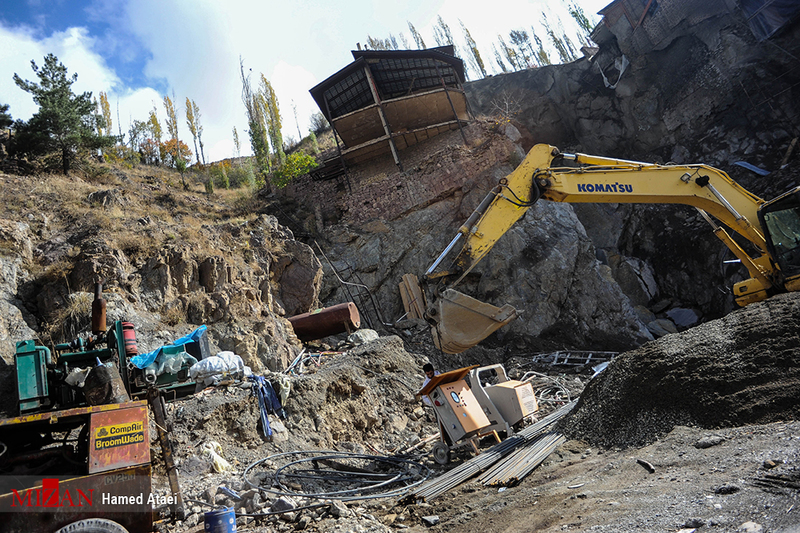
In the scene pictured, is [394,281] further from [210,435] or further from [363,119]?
[210,435]

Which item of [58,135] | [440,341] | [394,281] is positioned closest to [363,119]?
[394,281]

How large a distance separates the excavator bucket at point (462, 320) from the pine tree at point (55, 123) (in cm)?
1644

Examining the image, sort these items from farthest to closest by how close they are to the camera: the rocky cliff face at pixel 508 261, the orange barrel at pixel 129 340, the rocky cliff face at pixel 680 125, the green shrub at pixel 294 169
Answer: the green shrub at pixel 294 169 < the rocky cliff face at pixel 680 125 < the rocky cliff face at pixel 508 261 < the orange barrel at pixel 129 340

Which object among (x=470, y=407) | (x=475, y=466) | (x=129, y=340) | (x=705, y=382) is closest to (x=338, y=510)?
(x=475, y=466)

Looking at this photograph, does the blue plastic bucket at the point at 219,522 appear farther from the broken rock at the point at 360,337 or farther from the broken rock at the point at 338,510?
the broken rock at the point at 360,337

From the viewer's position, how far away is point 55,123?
1664 cm

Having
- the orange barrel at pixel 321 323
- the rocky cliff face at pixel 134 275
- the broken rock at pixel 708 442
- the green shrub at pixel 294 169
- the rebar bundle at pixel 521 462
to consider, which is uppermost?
the green shrub at pixel 294 169

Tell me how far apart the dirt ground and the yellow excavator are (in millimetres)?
1953

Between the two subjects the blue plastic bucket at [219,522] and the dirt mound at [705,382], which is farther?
the dirt mound at [705,382]

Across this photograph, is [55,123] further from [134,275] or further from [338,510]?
[338,510]

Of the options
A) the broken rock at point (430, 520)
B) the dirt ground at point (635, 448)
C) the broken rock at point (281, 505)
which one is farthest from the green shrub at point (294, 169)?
the broken rock at point (430, 520)

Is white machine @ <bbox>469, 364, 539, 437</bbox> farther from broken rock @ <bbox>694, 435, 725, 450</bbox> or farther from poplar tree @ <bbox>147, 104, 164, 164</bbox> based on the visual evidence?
poplar tree @ <bbox>147, 104, 164, 164</bbox>

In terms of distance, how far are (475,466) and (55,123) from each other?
63.2ft

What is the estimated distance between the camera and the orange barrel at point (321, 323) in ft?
41.4
